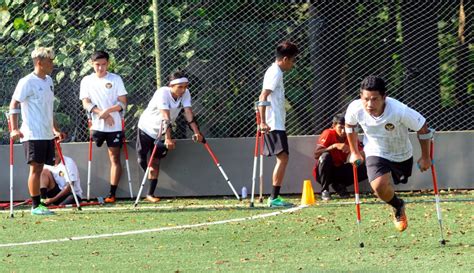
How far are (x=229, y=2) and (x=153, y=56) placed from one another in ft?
4.15

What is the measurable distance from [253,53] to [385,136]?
493cm

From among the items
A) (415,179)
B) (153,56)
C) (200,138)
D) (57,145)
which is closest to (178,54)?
(153,56)

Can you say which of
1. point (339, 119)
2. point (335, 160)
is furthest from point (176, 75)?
point (335, 160)

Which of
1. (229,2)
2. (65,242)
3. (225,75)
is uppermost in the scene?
(229,2)

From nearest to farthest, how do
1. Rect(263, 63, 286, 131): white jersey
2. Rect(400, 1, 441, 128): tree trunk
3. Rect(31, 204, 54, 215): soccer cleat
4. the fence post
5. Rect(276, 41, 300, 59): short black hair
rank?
Rect(31, 204, 54, 215): soccer cleat < Rect(276, 41, 300, 59): short black hair < Rect(263, 63, 286, 131): white jersey < Rect(400, 1, 441, 128): tree trunk < the fence post

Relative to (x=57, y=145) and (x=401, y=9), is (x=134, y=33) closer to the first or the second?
(x=57, y=145)

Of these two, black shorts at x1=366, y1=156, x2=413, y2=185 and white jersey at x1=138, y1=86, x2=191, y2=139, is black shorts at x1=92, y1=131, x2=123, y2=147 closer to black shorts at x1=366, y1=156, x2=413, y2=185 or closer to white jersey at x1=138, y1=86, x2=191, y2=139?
white jersey at x1=138, y1=86, x2=191, y2=139

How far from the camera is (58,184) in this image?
44.5ft

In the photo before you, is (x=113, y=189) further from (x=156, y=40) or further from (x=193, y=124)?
(x=156, y=40)

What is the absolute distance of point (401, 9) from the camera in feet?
45.9

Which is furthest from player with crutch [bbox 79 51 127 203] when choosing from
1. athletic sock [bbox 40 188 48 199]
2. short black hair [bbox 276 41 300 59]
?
short black hair [bbox 276 41 300 59]

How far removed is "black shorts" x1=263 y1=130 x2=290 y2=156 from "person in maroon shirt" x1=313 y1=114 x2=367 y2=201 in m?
1.01

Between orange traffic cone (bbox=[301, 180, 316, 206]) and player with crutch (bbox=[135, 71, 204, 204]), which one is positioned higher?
player with crutch (bbox=[135, 71, 204, 204])

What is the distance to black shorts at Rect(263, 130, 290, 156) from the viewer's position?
12633 mm
